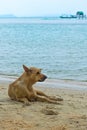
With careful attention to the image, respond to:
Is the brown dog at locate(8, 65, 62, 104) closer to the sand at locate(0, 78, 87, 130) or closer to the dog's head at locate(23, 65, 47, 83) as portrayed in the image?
the dog's head at locate(23, 65, 47, 83)

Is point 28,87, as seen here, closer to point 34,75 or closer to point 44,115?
point 34,75

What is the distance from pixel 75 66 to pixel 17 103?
37.3 feet

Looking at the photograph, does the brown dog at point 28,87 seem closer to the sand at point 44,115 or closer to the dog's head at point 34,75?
the dog's head at point 34,75

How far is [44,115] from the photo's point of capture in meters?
8.08

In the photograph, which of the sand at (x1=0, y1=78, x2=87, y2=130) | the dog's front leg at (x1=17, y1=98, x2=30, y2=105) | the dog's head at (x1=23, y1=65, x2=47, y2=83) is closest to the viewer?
the sand at (x1=0, y1=78, x2=87, y2=130)

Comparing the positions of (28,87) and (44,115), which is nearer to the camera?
(44,115)

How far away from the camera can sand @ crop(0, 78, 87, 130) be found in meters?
7.21

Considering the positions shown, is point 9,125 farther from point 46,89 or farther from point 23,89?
point 46,89

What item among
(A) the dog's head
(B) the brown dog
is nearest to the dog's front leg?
(B) the brown dog

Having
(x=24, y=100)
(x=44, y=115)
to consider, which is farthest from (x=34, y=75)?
(x=44, y=115)

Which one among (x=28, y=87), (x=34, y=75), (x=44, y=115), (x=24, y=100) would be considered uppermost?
(x=34, y=75)

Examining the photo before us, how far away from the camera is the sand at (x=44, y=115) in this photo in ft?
23.7

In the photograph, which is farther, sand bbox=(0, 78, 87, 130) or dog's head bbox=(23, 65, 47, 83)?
dog's head bbox=(23, 65, 47, 83)

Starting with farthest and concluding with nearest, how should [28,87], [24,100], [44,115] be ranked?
[28,87] < [24,100] < [44,115]
